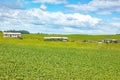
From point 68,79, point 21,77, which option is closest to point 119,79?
point 68,79

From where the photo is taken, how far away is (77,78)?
130 feet

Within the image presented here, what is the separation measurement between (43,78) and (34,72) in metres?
4.32

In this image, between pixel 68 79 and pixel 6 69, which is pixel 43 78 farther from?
pixel 6 69

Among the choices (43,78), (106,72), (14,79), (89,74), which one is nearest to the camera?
(14,79)

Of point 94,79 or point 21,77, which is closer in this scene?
point 21,77

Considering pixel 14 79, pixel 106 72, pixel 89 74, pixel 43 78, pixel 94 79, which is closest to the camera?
pixel 14 79

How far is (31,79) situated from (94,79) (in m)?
8.90

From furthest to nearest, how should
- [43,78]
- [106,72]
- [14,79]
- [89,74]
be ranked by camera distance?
[106,72] < [89,74] < [43,78] < [14,79]

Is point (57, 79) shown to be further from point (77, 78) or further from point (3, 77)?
point (3, 77)

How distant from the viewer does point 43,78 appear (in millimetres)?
37656

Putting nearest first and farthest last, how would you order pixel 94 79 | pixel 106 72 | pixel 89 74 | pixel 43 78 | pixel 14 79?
pixel 14 79
pixel 43 78
pixel 94 79
pixel 89 74
pixel 106 72

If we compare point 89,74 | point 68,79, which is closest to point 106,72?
point 89,74

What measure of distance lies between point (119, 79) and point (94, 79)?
380 cm

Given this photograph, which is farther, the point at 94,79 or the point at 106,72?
the point at 106,72
